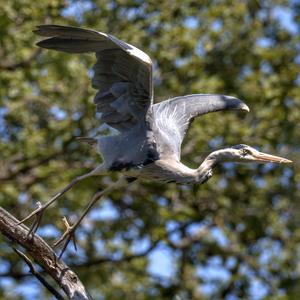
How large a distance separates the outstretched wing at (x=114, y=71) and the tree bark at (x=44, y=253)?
1190mm

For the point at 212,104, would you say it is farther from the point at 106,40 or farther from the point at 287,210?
the point at 287,210

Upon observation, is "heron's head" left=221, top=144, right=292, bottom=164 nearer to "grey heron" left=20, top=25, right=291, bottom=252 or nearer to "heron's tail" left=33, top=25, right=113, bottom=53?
"grey heron" left=20, top=25, right=291, bottom=252

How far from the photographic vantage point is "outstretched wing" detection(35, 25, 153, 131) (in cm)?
605

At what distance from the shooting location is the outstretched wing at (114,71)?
6.05 metres

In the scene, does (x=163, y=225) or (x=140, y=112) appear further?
(x=163, y=225)

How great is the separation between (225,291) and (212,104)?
15.4 ft

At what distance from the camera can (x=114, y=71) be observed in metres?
6.55

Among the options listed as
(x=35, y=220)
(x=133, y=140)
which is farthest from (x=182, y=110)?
(x=35, y=220)

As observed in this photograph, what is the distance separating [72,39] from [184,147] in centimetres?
397

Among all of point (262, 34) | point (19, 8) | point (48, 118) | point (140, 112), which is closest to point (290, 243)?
point (262, 34)

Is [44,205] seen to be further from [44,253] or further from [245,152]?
[245,152]

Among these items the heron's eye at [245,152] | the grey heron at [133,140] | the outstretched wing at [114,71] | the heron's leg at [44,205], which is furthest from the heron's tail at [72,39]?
the heron's eye at [245,152]

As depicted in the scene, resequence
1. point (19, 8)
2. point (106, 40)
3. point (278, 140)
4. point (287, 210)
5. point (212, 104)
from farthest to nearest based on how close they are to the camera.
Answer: point (287, 210), point (278, 140), point (19, 8), point (212, 104), point (106, 40)

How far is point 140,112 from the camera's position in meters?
6.77
